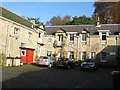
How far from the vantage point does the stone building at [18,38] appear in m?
30.6

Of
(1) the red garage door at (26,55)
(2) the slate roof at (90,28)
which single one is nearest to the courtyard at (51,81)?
(1) the red garage door at (26,55)

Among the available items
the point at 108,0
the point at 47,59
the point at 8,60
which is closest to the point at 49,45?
the point at 47,59

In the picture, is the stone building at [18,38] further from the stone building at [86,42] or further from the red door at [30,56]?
the stone building at [86,42]

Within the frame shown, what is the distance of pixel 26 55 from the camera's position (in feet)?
117

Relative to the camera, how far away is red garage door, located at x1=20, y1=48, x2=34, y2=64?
35.0 metres

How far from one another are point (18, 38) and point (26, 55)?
3.25 m

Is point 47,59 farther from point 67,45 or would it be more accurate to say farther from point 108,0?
point 108,0

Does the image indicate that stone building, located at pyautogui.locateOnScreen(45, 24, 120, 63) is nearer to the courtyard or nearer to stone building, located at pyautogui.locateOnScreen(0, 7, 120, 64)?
stone building, located at pyautogui.locateOnScreen(0, 7, 120, 64)

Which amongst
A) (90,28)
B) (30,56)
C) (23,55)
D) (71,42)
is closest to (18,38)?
(23,55)

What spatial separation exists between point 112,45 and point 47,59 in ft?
43.8

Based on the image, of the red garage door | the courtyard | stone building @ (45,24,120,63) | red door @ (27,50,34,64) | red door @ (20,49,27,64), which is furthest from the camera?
stone building @ (45,24,120,63)

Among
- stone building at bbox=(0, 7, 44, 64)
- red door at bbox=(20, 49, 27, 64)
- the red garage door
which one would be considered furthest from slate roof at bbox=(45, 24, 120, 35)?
red door at bbox=(20, 49, 27, 64)

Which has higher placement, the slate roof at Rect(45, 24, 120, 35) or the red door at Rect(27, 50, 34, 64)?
the slate roof at Rect(45, 24, 120, 35)

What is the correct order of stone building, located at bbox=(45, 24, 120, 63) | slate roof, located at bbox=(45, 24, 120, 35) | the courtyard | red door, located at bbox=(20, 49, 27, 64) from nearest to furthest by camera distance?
the courtyard < red door, located at bbox=(20, 49, 27, 64) < stone building, located at bbox=(45, 24, 120, 63) < slate roof, located at bbox=(45, 24, 120, 35)
